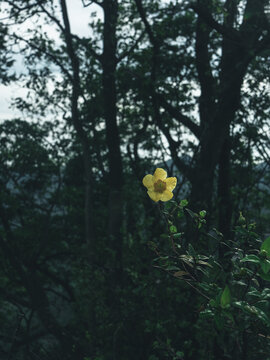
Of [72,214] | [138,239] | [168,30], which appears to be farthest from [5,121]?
[138,239]

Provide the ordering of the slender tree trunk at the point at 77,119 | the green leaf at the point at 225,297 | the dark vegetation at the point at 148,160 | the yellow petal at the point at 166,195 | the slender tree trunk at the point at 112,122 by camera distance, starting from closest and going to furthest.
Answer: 1. the green leaf at the point at 225,297
2. the yellow petal at the point at 166,195
3. the dark vegetation at the point at 148,160
4. the slender tree trunk at the point at 112,122
5. the slender tree trunk at the point at 77,119

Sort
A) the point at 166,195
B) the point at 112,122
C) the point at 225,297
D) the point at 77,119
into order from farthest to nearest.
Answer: the point at 77,119 → the point at 112,122 → the point at 166,195 → the point at 225,297

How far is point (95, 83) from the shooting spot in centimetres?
885

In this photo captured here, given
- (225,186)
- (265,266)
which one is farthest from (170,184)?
(225,186)

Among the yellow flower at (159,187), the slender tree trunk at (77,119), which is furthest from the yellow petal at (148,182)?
the slender tree trunk at (77,119)

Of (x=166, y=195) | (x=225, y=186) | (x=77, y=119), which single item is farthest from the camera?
(x=77, y=119)

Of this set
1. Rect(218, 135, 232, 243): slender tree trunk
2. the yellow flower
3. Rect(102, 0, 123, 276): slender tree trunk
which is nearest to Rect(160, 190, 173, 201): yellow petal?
the yellow flower

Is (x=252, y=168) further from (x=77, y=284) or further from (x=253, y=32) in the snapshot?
(x=77, y=284)

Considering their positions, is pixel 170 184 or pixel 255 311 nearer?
pixel 255 311

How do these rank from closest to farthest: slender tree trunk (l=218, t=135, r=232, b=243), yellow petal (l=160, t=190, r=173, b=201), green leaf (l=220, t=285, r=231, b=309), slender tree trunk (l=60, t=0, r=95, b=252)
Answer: green leaf (l=220, t=285, r=231, b=309) < yellow petal (l=160, t=190, r=173, b=201) < slender tree trunk (l=218, t=135, r=232, b=243) < slender tree trunk (l=60, t=0, r=95, b=252)

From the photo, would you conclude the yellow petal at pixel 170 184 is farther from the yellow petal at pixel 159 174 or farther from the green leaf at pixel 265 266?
the green leaf at pixel 265 266

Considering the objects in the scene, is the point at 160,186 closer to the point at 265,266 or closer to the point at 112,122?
the point at 265,266

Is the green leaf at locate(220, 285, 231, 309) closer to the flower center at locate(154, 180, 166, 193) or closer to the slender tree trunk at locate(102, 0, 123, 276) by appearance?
the flower center at locate(154, 180, 166, 193)

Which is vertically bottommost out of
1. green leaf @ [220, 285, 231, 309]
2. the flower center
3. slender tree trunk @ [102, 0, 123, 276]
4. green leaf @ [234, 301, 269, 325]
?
green leaf @ [234, 301, 269, 325]
